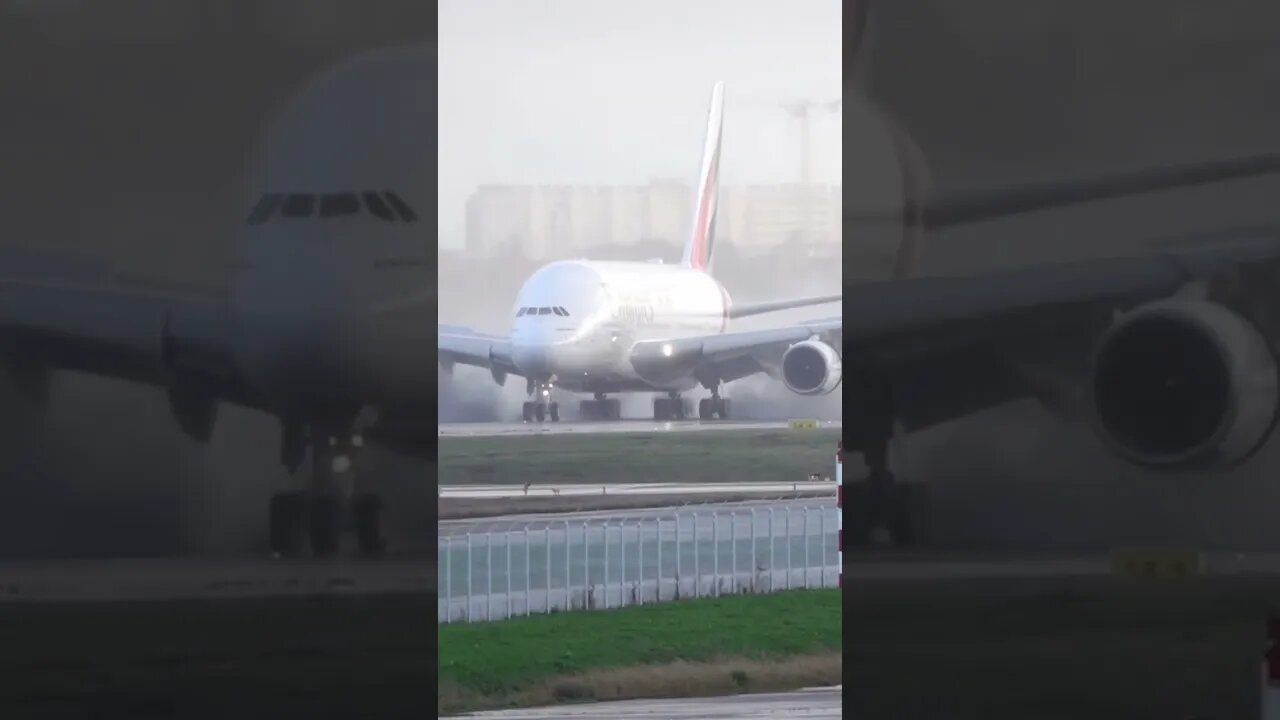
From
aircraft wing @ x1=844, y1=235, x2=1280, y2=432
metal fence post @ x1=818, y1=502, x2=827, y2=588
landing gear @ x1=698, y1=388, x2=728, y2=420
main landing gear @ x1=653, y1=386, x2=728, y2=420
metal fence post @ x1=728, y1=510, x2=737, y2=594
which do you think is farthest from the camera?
main landing gear @ x1=653, y1=386, x2=728, y2=420

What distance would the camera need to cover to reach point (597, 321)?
24.0 m

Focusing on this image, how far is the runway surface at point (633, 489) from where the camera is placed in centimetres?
1756

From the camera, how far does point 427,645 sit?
2.39 metres

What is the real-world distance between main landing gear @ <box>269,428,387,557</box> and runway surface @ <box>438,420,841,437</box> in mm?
19566

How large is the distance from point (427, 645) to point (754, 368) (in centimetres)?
2202

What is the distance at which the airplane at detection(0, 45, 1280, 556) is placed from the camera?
93.6 inches

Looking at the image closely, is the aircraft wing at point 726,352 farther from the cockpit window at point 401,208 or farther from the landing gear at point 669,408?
the cockpit window at point 401,208

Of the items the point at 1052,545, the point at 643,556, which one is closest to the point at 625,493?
the point at 643,556

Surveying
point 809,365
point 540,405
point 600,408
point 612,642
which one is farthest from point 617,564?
point 600,408

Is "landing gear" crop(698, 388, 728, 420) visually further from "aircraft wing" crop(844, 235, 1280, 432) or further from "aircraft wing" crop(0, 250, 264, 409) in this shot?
"aircraft wing" crop(0, 250, 264, 409)

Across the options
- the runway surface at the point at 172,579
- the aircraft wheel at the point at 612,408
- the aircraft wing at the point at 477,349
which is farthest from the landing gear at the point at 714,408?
the runway surface at the point at 172,579

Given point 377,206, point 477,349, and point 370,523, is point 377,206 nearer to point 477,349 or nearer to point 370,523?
point 370,523

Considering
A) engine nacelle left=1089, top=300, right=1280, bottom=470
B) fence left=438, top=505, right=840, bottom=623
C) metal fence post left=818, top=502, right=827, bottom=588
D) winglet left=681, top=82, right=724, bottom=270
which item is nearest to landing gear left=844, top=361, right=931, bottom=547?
engine nacelle left=1089, top=300, right=1280, bottom=470

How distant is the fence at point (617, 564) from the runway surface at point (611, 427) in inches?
317
